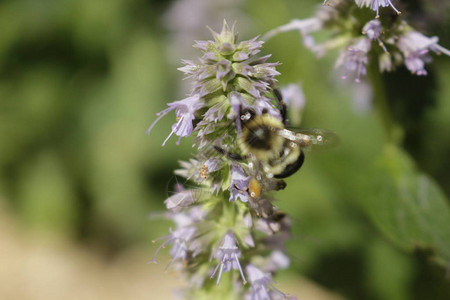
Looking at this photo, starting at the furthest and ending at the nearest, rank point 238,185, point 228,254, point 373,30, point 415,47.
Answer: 1. point 415,47
2. point 373,30
3. point 228,254
4. point 238,185

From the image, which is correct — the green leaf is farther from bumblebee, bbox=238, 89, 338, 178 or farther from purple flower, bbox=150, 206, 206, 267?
purple flower, bbox=150, 206, 206, 267

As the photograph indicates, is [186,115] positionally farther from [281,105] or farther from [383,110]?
[383,110]

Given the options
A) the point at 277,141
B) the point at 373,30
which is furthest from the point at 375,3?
the point at 277,141

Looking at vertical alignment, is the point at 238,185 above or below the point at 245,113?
below

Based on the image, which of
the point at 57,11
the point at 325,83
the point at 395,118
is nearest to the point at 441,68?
the point at 395,118

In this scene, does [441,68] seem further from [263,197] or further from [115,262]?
[115,262]

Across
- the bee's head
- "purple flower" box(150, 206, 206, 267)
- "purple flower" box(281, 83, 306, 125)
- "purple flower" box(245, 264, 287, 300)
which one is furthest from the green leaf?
the bee's head
